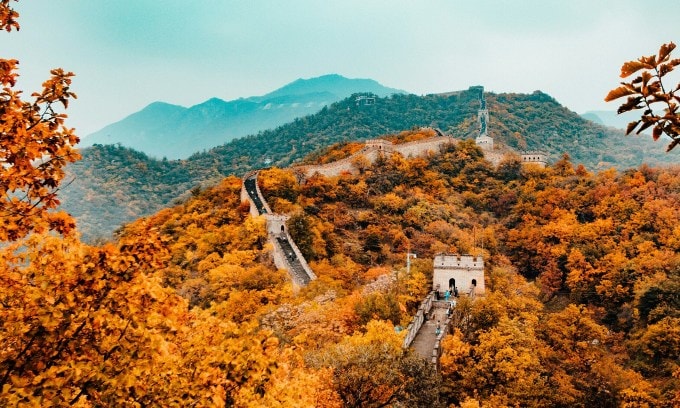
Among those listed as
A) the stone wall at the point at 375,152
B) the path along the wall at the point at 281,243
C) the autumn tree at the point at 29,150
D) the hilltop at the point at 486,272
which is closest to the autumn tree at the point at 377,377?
the hilltop at the point at 486,272

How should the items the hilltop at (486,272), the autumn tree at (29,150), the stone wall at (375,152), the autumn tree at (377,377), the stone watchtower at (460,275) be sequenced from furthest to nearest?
the stone wall at (375,152)
the stone watchtower at (460,275)
the hilltop at (486,272)
the autumn tree at (377,377)
the autumn tree at (29,150)

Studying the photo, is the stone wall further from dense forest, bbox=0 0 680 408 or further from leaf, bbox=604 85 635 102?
leaf, bbox=604 85 635 102

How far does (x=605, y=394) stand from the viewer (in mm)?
20922

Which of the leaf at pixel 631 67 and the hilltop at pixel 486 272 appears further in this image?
the hilltop at pixel 486 272

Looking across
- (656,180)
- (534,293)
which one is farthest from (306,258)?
(656,180)

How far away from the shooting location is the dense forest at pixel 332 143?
352 ft

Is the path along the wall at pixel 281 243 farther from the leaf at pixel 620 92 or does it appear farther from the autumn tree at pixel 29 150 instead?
the leaf at pixel 620 92

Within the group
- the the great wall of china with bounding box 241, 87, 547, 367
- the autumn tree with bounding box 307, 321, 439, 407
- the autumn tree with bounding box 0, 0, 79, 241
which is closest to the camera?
the autumn tree with bounding box 0, 0, 79, 241

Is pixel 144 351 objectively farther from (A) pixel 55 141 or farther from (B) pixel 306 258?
(B) pixel 306 258

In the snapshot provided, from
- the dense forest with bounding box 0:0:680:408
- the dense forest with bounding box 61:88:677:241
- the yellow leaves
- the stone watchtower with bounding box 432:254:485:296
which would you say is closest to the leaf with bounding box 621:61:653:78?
the yellow leaves

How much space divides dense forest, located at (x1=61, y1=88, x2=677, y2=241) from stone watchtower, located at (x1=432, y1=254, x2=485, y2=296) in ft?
255

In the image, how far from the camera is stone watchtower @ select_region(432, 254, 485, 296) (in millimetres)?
28500

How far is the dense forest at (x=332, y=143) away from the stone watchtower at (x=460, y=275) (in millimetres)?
77870

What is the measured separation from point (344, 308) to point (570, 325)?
441 inches
